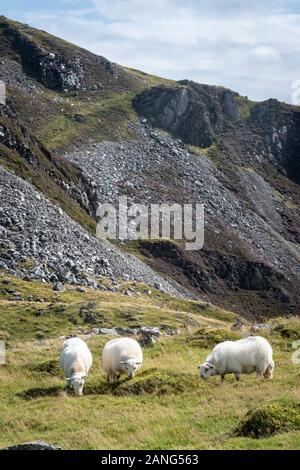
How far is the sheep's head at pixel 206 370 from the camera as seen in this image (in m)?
23.2

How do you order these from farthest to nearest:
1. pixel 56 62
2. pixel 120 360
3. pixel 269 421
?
pixel 56 62 → pixel 120 360 → pixel 269 421

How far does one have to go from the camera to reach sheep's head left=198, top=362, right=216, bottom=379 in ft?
76.1

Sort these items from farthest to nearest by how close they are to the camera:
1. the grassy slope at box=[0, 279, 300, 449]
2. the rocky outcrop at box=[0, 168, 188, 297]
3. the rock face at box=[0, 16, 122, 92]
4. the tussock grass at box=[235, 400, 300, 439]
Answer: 1. the rock face at box=[0, 16, 122, 92]
2. the rocky outcrop at box=[0, 168, 188, 297]
3. the grassy slope at box=[0, 279, 300, 449]
4. the tussock grass at box=[235, 400, 300, 439]

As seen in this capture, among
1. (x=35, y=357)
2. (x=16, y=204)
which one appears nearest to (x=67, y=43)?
(x=16, y=204)

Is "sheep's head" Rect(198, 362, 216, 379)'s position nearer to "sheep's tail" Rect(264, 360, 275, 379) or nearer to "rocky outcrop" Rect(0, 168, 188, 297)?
"sheep's tail" Rect(264, 360, 275, 379)

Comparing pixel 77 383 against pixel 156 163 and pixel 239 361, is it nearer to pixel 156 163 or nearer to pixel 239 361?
pixel 239 361

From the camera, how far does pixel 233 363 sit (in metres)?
23.3

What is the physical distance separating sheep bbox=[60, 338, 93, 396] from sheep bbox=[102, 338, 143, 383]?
921mm

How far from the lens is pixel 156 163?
14275 centimetres

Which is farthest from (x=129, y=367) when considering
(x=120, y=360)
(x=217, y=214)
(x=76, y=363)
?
(x=217, y=214)

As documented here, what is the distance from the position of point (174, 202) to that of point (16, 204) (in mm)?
55915

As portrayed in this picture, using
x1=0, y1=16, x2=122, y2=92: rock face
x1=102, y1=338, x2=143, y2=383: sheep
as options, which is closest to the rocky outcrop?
x1=102, y1=338, x2=143, y2=383: sheep

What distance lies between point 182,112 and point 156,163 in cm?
3163

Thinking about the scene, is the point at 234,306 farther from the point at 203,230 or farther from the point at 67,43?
the point at 67,43
